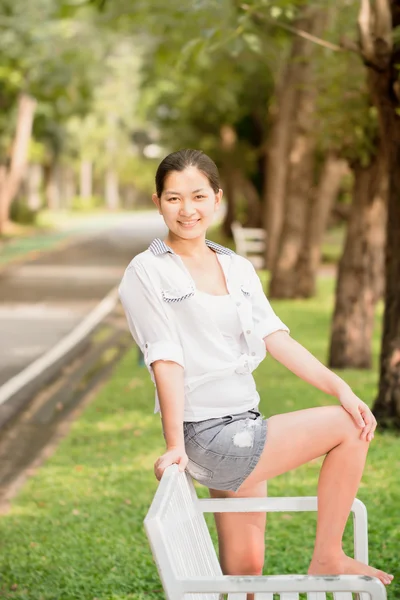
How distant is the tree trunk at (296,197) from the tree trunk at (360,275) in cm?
767

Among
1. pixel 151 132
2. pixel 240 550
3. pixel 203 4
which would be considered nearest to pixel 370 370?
pixel 203 4

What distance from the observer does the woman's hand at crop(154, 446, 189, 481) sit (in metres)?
3.36

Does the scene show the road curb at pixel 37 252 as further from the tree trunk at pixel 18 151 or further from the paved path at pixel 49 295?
the tree trunk at pixel 18 151

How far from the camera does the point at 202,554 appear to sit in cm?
366

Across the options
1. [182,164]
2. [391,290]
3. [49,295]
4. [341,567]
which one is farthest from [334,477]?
[49,295]

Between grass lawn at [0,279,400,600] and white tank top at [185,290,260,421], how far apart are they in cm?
191

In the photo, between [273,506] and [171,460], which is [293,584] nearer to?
[171,460]

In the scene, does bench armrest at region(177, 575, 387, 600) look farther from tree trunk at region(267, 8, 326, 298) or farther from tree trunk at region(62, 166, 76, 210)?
tree trunk at region(62, 166, 76, 210)

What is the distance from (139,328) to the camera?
364cm

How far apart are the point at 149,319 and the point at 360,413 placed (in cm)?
73

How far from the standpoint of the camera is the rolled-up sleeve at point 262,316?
147 inches

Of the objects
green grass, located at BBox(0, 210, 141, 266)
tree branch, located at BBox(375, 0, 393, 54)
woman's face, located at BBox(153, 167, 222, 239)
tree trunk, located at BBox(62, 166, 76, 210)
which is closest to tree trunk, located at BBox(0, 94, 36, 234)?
green grass, located at BBox(0, 210, 141, 266)

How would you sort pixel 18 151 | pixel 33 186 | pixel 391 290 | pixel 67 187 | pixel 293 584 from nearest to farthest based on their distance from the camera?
pixel 293 584
pixel 391 290
pixel 18 151
pixel 33 186
pixel 67 187

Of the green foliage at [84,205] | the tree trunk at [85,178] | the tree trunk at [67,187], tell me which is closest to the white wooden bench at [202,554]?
the green foliage at [84,205]
